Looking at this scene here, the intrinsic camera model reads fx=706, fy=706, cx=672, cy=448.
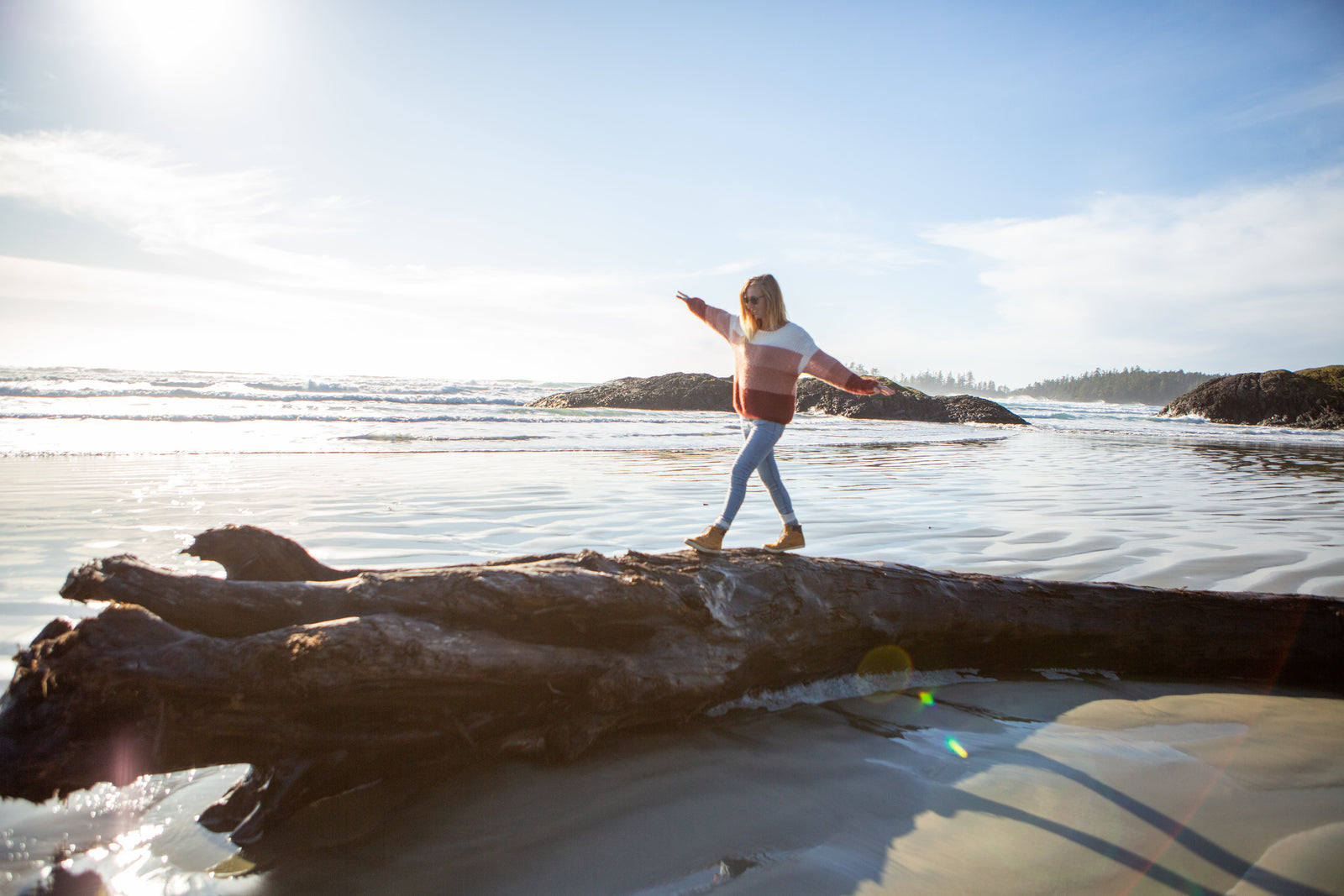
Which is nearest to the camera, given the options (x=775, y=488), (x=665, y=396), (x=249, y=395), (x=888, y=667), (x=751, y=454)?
(x=888, y=667)

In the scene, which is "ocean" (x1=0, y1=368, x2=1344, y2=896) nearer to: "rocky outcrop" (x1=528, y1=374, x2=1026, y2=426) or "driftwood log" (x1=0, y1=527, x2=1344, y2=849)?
"driftwood log" (x1=0, y1=527, x2=1344, y2=849)

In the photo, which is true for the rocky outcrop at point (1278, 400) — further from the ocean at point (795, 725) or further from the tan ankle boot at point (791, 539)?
the tan ankle boot at point (791, 539)

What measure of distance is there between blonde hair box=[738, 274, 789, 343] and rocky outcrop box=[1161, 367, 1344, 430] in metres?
29.1

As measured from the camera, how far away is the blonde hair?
4746mm

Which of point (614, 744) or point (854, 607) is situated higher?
point (854, 607)

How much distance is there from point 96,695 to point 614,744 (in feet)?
5.51

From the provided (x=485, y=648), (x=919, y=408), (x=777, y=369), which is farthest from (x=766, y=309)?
(x=919, y=408)

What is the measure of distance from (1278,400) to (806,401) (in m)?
18.1

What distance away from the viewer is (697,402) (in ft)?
113

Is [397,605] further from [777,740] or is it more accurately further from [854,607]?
[854,607]

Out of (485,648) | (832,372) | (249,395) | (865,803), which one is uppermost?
(832,372)

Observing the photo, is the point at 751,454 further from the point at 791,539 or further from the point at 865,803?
the point at 865,803

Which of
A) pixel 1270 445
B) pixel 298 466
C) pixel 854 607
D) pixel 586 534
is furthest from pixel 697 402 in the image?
pixel 854 607

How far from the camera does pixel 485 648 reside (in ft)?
8.20
